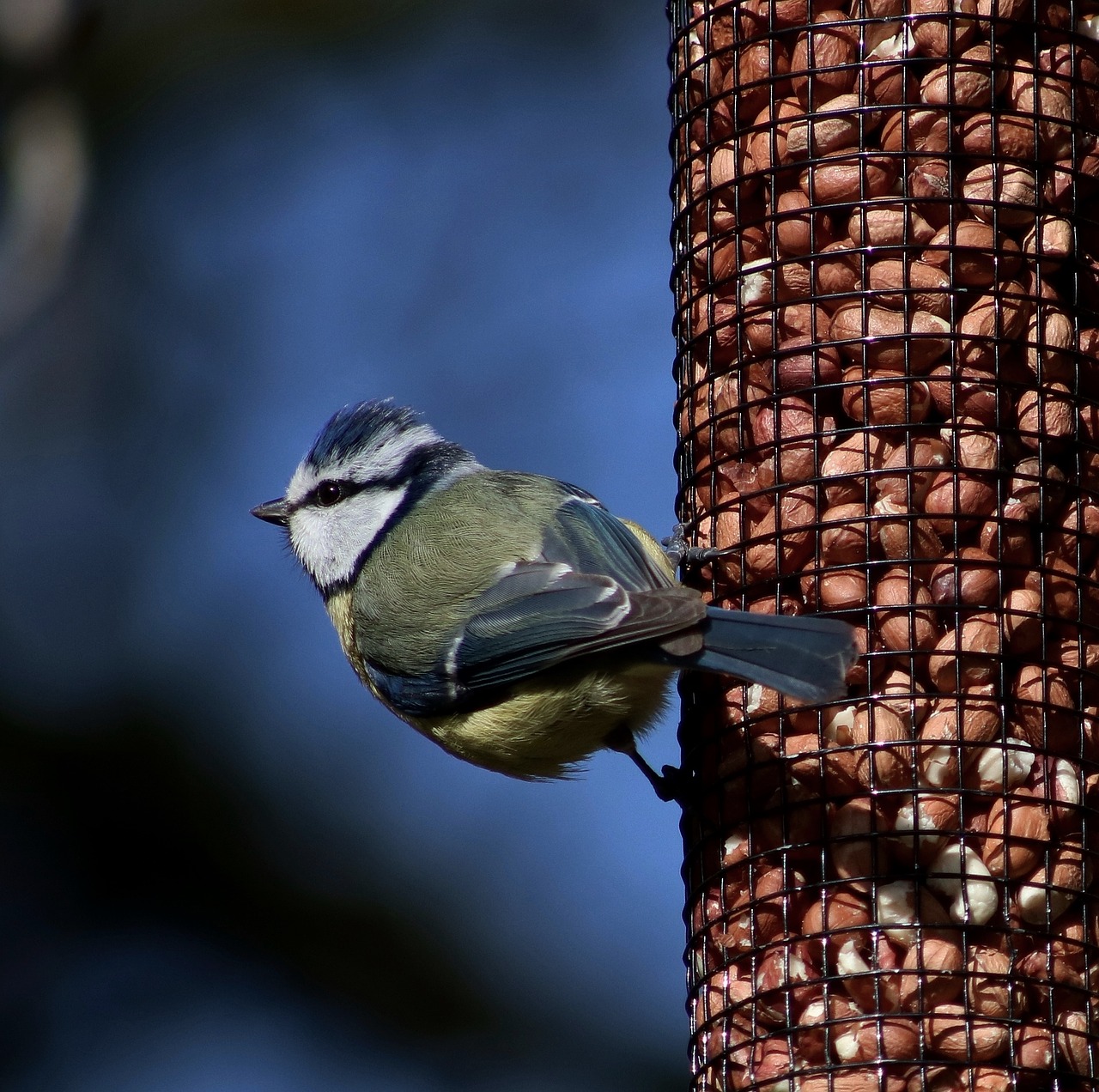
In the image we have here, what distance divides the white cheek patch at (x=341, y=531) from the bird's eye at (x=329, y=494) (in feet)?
0.05

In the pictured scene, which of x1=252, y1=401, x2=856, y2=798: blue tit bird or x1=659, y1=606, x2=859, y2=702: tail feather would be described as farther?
x1=252, y1=401, x2=856, y2=798: blue tit bird

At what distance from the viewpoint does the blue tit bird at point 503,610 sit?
2.83m

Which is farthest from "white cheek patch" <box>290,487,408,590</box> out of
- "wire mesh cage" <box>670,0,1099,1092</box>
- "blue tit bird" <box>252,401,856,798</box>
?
"wire mesh cage" <box>670,0,1099,1092</box>

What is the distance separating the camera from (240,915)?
5465mm

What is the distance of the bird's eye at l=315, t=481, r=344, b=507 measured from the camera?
12.5 feet

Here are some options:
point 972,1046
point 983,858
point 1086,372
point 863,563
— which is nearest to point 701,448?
point 863,563

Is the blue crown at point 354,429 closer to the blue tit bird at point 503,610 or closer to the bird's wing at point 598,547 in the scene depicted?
the blue tit bird at point 503,610

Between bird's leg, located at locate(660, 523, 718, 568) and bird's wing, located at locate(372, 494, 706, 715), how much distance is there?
0.05 meters

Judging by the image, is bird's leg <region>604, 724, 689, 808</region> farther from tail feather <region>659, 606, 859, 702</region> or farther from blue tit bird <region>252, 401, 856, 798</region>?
tail feather <region>659, 606, 859, 702</region>

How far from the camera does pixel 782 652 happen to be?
267 cm

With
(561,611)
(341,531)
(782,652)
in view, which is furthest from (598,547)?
(341,531)

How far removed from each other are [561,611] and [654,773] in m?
0.39

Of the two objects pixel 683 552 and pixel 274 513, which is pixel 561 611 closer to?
pixel 683 552

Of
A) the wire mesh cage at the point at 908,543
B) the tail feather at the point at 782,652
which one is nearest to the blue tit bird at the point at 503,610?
the tail feather at the point at 782,652
